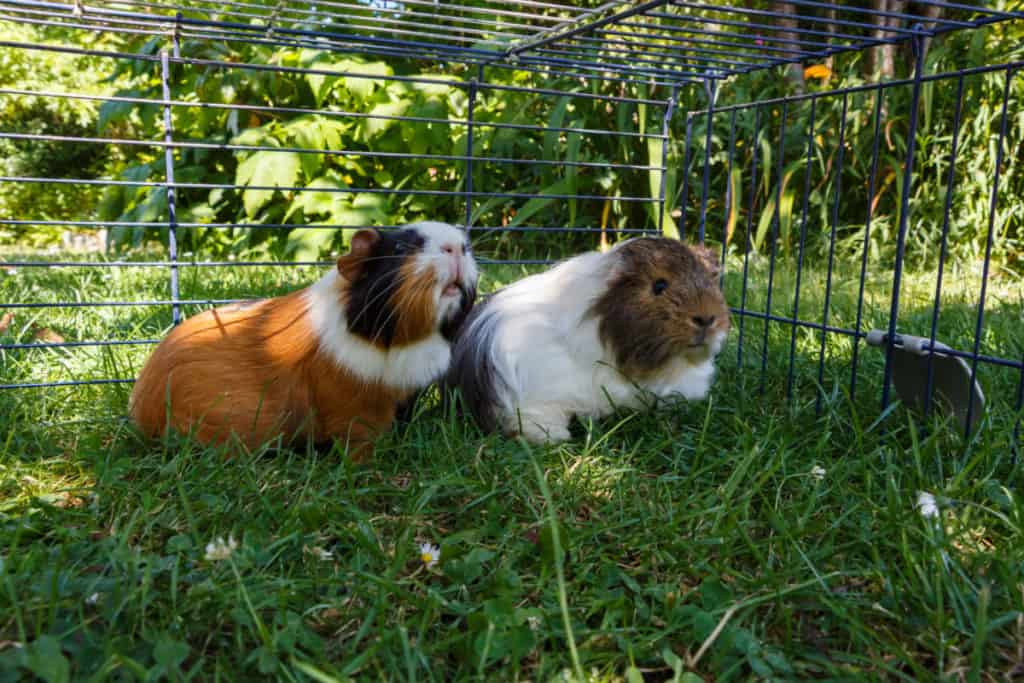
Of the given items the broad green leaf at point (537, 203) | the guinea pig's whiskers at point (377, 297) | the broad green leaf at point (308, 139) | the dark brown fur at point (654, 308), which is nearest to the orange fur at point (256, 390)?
the guinea pig's whiskers at point (377, 297)

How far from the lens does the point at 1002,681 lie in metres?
1.21

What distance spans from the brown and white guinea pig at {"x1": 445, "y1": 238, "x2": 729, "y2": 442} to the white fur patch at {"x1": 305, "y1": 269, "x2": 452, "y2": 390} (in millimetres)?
253

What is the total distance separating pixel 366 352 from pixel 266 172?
11.2ft

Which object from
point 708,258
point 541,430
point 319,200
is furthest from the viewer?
point 319,200

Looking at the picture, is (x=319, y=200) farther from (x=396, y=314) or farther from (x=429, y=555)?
(x=429, y=555)

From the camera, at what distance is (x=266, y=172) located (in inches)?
196

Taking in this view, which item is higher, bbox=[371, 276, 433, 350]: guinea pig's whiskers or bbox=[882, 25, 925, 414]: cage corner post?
bbox=[882, 25, 925, 414]: cage corner post

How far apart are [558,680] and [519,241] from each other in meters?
4.46

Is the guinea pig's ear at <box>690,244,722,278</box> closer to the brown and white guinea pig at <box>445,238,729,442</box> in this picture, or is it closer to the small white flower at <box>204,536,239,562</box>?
the brown and white guinea pig at <box>445,238,729,442</box>

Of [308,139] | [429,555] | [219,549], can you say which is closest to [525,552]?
[429,555]

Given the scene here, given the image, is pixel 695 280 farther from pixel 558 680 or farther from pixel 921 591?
pixel 558 680

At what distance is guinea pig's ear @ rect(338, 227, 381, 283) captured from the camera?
1.97 meters

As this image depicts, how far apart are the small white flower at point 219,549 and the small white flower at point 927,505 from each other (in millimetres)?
1403

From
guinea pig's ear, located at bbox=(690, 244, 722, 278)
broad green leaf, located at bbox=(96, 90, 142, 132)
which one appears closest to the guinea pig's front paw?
guinea pig's ear, located at bbox=(690, 244, 722, 278)
